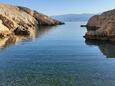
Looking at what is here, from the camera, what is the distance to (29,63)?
44.2 m

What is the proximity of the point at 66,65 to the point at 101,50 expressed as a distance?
716 inches

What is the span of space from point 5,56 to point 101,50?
19654 millimetres

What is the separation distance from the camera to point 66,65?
42531 mm

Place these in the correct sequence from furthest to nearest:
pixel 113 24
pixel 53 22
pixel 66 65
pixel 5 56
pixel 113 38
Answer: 1. pixel 53 22
2. pixel 113 24
3. pixel 113 38
4. pixel 5 56
5. pixel 66 65

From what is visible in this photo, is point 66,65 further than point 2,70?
Yes

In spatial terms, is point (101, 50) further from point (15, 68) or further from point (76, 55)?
point (15, 68)

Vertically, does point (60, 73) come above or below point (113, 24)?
below

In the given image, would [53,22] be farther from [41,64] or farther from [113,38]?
[41,64]

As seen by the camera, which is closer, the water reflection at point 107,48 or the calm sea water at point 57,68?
the calm sea water at point 57,68

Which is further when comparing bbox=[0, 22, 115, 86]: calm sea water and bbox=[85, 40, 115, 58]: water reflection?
bbox=[85, 40, 115, 58]: water reflection

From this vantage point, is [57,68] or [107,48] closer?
[57,68]

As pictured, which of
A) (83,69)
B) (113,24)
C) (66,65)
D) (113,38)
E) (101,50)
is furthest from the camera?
(113,24)

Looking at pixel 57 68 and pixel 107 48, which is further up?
pixel 107 48

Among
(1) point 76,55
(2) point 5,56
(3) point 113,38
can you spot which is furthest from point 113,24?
(2) point 5,56
